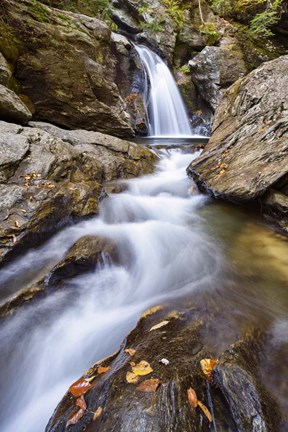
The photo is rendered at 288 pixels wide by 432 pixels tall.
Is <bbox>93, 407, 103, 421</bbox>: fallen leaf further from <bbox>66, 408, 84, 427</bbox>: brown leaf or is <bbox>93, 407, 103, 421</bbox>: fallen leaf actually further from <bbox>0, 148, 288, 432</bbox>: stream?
<bbox>0, 148, 288, 432</bbox>: stream

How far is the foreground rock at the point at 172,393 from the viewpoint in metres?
Result: 1.52

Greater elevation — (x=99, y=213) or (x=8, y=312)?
(x=99, y=213)

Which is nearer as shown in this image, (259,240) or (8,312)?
(8,312)

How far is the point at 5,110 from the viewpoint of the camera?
536 centimetres

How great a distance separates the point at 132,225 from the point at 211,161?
274cm

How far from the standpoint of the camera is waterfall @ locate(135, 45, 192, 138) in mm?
12539

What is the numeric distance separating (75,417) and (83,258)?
6.42 feet

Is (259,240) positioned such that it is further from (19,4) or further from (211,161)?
(19,4)

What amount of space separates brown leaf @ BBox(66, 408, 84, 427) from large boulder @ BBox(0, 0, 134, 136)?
26.0 ft

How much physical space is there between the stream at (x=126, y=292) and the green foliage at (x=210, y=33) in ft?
45.2

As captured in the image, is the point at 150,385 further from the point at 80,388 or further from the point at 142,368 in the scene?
the point at 80,388

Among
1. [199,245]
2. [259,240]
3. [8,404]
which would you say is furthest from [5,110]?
[259,240]

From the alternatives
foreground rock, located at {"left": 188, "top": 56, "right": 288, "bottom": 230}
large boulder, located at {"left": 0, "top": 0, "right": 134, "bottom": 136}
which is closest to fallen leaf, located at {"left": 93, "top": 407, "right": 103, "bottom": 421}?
foreground rock, located at {"left": 188, "top": 56, "right": 288, "bottom": 230}

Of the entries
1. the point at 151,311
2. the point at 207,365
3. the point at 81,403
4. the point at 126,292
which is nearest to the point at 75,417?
the point at 81,403
